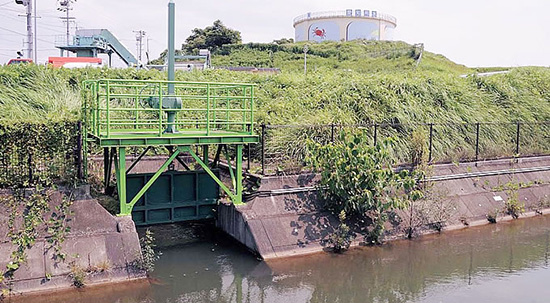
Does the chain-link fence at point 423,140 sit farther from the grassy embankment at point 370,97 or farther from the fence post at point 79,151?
the fence post at point 79,151

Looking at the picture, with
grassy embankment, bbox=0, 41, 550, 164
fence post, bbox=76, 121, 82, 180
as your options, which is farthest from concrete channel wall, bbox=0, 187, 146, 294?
grassy embankment, bbox=0, 41, 550, 164

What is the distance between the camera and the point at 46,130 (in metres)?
9.63

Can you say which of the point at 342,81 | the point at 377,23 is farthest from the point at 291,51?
the point at 342,81

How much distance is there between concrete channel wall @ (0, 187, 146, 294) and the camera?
8289 millimetres

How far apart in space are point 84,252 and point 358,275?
513 cm

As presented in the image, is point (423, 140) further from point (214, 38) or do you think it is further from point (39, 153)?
point (214, 38)

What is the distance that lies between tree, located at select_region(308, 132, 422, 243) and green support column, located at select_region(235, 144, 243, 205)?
5.83 feet

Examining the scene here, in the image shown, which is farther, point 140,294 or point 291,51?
point 291,51

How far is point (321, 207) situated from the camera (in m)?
11.6

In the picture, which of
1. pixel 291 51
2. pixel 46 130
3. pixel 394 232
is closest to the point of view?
pixel 46 130

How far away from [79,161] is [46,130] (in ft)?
2.86

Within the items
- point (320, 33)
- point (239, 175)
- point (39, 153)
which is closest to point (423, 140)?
point (239, 175)

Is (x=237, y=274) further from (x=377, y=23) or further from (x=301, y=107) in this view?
(x=377, y=23)

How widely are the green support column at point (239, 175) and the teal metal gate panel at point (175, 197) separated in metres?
0.79
